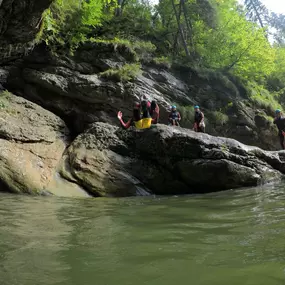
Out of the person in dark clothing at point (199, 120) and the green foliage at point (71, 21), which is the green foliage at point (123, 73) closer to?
the green foliage at point (71, 21)

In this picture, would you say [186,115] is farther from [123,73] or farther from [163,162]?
[163,162]

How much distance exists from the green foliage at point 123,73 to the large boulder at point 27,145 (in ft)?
11.3

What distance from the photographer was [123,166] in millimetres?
8883

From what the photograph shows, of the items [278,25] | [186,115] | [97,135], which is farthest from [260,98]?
[278,25]

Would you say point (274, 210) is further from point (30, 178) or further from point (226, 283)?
point (30, 178)

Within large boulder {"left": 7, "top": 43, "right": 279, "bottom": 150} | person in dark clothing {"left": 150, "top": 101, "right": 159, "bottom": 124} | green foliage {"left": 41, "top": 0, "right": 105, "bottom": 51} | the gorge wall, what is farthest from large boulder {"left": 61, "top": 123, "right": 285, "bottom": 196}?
green foliage {"left": 41, "top": 0, "right": 105, "bottom": 51}

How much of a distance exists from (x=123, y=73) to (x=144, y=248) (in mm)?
11192

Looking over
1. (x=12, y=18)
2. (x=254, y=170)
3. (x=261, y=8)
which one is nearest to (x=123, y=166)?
(x=254, y=170)

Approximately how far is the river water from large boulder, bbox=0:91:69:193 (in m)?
2.96

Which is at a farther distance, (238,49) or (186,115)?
(238,49)

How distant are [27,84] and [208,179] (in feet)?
28.5

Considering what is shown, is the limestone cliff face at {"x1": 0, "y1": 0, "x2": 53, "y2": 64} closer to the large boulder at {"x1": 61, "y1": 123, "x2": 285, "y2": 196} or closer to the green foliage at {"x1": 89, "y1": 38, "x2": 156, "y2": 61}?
the large boulder at {"x1": 61, "y1": 123, "x2": 285, "y2": 196}

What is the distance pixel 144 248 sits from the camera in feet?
9.14

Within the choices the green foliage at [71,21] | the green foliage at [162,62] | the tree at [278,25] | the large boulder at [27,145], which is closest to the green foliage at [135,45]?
the green foliage at [162,62]
